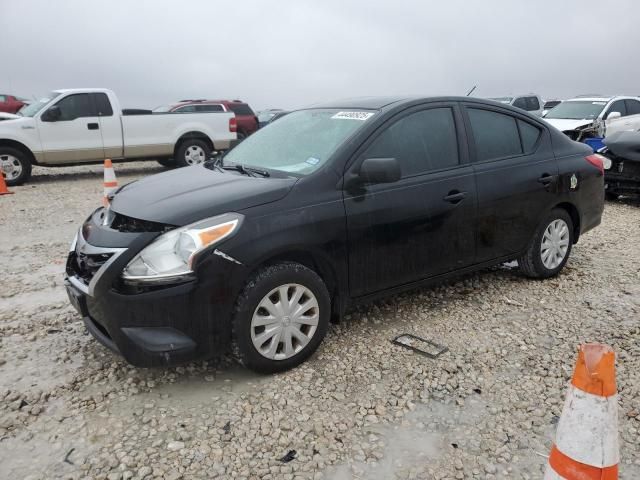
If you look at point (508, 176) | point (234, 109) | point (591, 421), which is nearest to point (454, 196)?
point (508, 176)

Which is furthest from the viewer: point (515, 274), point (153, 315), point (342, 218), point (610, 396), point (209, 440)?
point (515, 274)

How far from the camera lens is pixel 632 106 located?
12.6m

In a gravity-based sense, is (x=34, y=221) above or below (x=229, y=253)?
below

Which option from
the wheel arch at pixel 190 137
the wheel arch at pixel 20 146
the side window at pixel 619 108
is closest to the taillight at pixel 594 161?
the side window at pixel 619 108

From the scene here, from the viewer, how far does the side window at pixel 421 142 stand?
3725 millimetres

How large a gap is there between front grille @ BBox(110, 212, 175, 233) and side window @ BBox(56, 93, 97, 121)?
938 cm

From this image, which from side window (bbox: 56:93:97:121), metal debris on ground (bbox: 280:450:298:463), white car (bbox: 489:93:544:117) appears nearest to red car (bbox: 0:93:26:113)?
side window (bbox: 56:93:97:121)

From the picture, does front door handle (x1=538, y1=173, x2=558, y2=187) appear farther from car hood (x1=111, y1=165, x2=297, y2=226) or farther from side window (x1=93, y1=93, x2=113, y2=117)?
side window (x1=93, y1=93, x2=113, y2=117)

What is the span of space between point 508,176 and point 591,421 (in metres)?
2.98

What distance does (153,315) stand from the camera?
2889 mm

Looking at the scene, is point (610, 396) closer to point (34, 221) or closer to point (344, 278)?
point (344, 278)

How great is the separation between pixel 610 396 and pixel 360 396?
1.68 meters

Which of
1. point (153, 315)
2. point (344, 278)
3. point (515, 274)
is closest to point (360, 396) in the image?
point (344, 278)

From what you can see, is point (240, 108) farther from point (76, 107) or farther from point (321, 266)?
point (321, 266)
